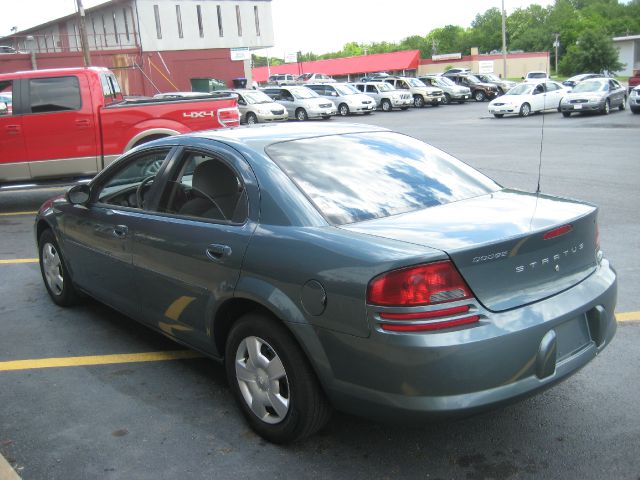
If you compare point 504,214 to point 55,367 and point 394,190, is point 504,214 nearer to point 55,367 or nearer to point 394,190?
point 394,190

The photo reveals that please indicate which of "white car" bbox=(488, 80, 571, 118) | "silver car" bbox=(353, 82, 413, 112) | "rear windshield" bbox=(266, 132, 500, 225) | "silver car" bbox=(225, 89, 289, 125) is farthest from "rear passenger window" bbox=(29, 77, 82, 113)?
"silver car" bbox=(353, 82, 413, 112)

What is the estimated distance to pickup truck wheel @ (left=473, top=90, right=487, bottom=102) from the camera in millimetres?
44209

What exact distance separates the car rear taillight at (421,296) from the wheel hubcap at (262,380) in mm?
715

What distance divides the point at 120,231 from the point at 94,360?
0.93 m

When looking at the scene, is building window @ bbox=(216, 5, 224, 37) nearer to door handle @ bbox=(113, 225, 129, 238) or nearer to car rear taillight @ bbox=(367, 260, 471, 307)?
door handle @ bbox=(113, 225, 129, 238)

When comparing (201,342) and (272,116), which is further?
(272,116)

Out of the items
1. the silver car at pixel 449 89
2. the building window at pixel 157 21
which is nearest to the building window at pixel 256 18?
the building window at pixel 157 21

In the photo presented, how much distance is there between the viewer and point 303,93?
3381 centimetres

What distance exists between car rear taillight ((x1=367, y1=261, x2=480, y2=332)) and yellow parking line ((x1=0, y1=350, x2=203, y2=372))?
2183 millimetres

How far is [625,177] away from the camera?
11.4 meters

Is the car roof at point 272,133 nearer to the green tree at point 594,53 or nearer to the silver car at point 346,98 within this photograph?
the silver car at point 346,98

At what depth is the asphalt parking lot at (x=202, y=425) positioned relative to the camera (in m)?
3.17

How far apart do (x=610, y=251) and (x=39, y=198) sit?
31.2 ft

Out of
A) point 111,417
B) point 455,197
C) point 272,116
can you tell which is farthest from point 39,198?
point 272,116
